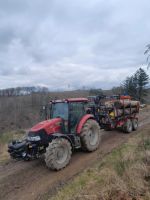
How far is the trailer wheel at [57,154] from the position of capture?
643 centimetres

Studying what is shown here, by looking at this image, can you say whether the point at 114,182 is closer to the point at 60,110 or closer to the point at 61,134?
the point at 61,134

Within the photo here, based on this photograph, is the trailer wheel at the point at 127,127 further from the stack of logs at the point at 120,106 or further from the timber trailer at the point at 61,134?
the timber trailer at the point at 61,134

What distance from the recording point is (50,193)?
543 centimetres

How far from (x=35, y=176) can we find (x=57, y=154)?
93 centimetres

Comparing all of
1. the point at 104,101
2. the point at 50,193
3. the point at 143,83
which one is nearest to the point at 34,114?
the point at 143,83

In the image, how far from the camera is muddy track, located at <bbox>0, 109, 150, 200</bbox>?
5.55 m

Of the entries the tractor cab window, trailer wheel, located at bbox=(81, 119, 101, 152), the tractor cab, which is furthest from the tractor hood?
trailer wheel, located at bbox=(81, 119, 101, 152)

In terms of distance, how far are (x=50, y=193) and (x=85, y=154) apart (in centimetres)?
295

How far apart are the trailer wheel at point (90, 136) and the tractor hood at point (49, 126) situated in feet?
3.37

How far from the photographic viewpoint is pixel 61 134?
23.4 feet

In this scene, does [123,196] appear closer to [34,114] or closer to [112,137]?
[112,137]

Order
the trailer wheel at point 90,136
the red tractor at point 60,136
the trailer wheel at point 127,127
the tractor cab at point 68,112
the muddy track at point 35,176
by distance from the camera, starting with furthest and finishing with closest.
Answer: the trailer wheel at point 127,127 → the trailer wheel at point 90,136 → the tractor cab at point 68,112 → the red tractor at point 60,136 → the muddy track at point 35,176

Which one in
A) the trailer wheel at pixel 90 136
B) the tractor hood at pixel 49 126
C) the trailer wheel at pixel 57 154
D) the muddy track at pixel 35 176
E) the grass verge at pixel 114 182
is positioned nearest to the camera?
the grass verge at pixel 114 182

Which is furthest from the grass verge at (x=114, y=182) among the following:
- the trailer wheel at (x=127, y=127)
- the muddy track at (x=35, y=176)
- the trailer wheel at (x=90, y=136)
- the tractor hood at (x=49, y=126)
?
the trailer wheel at (x=127, y=127)
